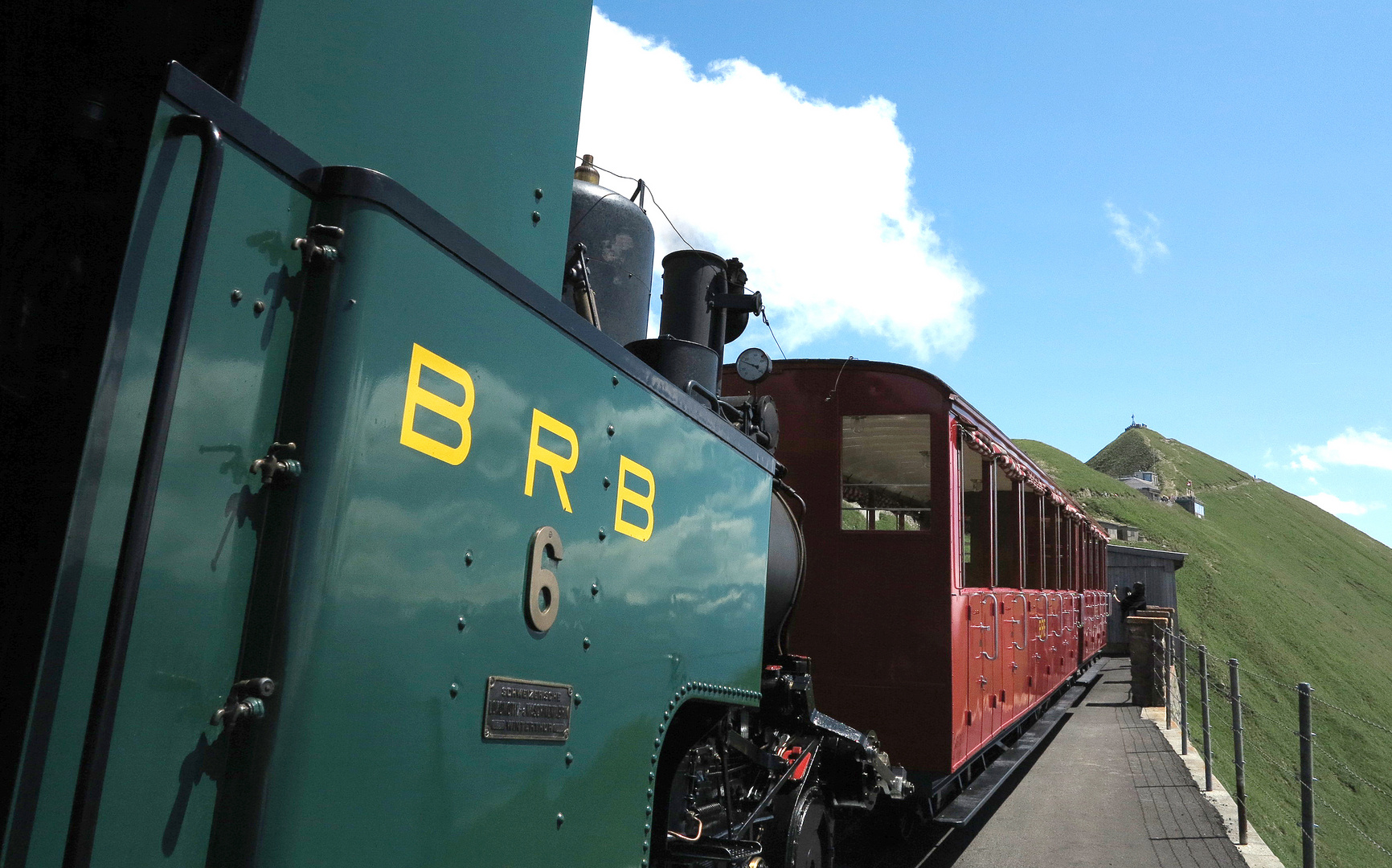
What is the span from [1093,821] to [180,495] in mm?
7011

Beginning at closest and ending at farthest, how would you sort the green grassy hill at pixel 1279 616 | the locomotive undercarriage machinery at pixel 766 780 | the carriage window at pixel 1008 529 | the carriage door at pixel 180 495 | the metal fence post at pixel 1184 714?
the carriage door at pixel 180 495
the locomotive undercarriage machinery at pixel 766 780
the carriage window at pixel 1008 529
the metal fence post at pixel 1184 714
the green grassy hill at pixel 1279 616

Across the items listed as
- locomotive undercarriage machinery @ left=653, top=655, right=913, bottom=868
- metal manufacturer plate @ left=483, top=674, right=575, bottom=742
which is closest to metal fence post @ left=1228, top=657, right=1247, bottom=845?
locomotive undercarriage machinery @ left=653, top=655, right=913, bottom=868

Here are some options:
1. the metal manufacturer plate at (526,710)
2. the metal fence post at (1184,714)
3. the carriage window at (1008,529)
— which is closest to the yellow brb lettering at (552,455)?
the metal manufacturer plate at (526,710)

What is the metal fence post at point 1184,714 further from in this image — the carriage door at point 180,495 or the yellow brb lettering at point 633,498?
the carriage door at point 180,495

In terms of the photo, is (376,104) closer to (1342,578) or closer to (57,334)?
(57,334)

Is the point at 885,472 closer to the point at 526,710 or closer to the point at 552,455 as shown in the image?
the point at 552,455

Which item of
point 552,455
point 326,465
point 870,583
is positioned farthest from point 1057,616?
point 326,465

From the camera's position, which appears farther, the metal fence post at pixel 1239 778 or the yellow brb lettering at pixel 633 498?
the metal fence post at pixel 1239 778

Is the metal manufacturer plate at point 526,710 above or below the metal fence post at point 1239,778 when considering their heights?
above

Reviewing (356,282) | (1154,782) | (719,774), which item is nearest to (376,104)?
(356,282)

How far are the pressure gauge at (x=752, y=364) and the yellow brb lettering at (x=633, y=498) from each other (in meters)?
2.14

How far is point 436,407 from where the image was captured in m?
1.55

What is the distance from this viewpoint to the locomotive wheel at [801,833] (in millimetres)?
3635

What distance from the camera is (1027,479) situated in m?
8.70
